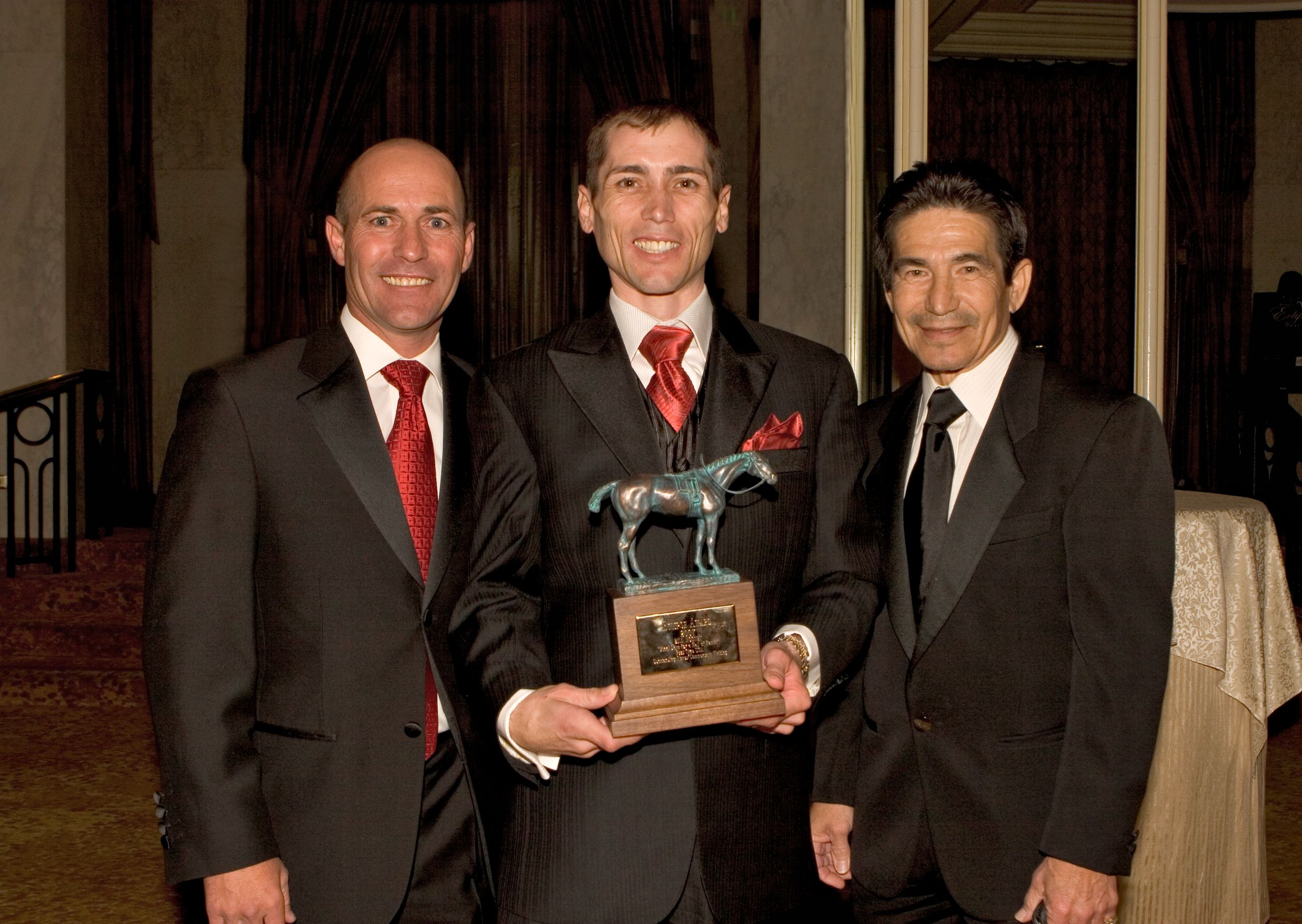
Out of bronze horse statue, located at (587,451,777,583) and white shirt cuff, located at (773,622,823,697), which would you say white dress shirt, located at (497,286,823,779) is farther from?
bronze horse statue, located at (587,451,777,583)

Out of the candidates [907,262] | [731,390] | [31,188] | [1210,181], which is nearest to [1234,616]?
[907,262]

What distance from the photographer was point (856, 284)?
4332 millimetres

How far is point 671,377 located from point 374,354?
27.2 inches

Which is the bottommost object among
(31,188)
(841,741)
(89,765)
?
(89,765)

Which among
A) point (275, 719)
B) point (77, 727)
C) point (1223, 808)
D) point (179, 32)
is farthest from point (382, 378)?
point (179, 32)

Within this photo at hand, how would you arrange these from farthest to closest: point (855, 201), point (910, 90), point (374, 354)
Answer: point (855, 201), point (910, 90), point (374, 354)

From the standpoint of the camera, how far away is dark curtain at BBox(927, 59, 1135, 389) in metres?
10.2

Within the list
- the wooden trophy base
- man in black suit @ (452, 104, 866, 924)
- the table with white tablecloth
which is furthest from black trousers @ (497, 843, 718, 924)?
the table with white tablecloth

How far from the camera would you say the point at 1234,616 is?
292cm

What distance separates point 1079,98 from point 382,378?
9.97 metres

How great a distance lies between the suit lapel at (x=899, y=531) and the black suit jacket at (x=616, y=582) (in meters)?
0.14

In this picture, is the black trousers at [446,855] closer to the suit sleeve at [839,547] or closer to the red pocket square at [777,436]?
the suit sleeve at [839,547]

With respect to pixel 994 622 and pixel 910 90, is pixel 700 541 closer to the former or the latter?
pixel 994 622

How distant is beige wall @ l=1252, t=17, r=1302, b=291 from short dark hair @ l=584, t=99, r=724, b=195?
10165 mm
